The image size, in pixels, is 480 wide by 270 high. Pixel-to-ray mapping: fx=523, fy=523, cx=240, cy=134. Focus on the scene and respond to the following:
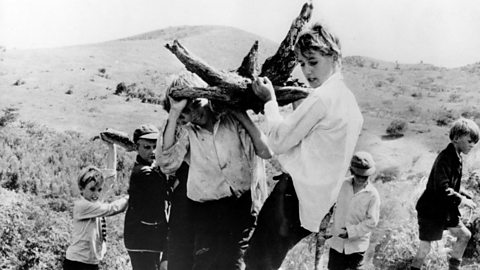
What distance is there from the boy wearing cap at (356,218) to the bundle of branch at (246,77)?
0.71 m

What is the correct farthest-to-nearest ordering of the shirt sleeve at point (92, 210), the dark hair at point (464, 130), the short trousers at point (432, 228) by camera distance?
the short trousers at point (432, 228) < the dark hair at point (464, 130) < the shirt sleeve at point (92, 210)

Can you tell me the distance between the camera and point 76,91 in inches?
402

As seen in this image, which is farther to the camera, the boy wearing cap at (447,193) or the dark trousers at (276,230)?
the boy wearing cap at (447,193)

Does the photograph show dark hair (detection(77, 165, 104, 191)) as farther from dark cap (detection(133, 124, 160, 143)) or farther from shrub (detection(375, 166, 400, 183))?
shrub (detection(375, 166, 400, 183))

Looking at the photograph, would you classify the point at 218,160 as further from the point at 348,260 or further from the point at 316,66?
the point at 348,260

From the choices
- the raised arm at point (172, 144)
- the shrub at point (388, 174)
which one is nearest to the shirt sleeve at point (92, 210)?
the raised arm at point (172, 144)

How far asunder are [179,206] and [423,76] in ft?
62.5

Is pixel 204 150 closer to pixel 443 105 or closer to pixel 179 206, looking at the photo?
pixel 179 206

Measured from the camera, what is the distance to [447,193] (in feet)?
10.4

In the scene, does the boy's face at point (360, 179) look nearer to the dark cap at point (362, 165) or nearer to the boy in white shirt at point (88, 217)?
the dark cap at point (362, 165)

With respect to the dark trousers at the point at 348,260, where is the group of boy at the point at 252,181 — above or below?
above

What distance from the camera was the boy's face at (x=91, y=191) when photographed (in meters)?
2.63

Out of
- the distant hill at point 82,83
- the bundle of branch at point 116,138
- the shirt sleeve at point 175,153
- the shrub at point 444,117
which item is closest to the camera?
the shirt sleeve at point 175,153

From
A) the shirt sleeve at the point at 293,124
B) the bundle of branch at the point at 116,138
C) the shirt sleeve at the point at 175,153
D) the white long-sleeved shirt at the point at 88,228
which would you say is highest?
the shirt sleeve at the point at 293,124
